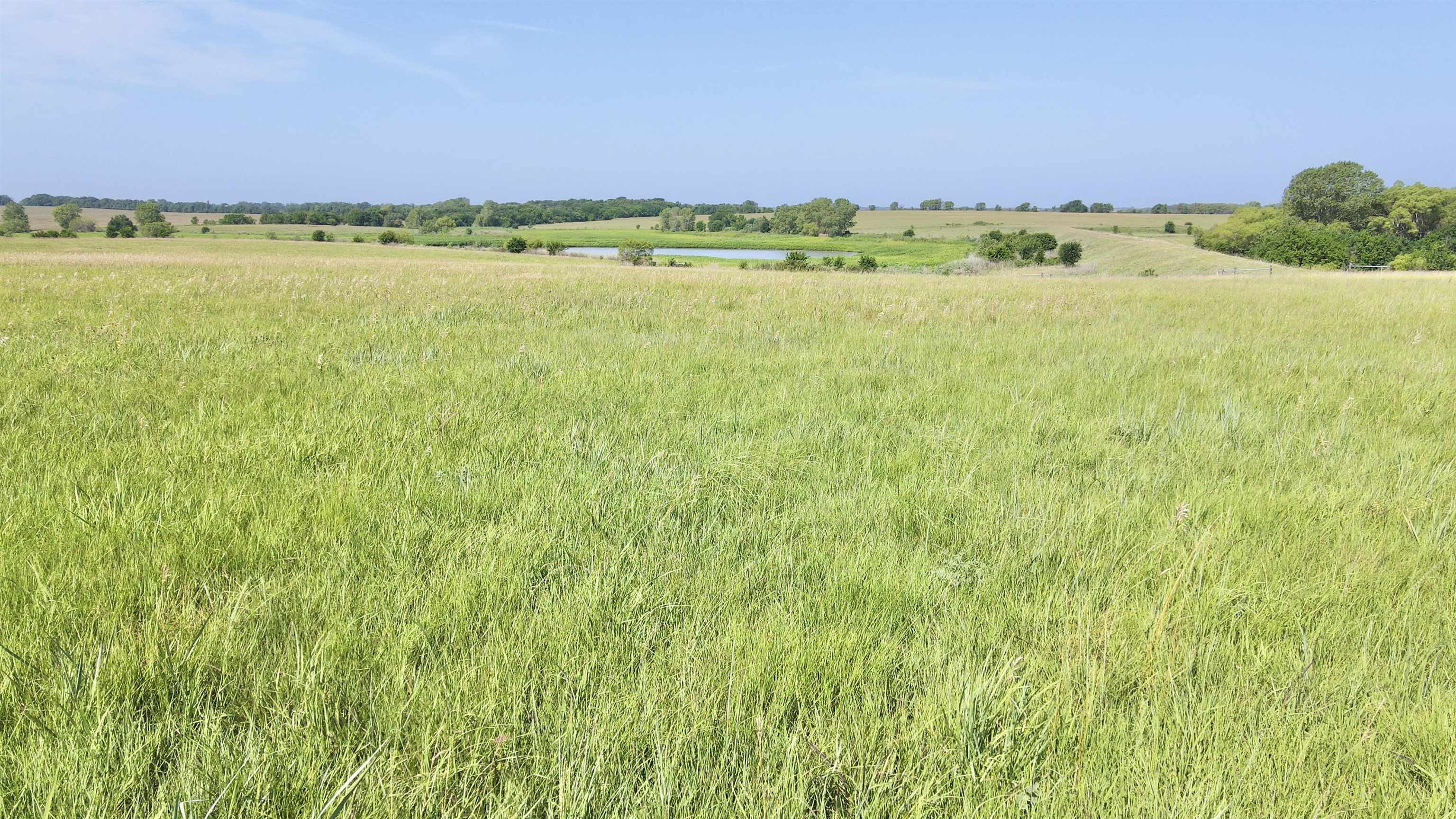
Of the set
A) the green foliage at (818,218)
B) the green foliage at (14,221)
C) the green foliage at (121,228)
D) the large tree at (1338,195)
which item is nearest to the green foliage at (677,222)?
the green foliage at (818,218)

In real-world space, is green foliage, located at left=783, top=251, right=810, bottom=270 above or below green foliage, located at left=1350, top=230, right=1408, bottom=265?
below

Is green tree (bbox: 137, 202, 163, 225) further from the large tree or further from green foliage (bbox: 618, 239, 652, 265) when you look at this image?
the large tree

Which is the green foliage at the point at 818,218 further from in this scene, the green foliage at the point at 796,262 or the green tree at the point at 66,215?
the green tree at the point at 66,215

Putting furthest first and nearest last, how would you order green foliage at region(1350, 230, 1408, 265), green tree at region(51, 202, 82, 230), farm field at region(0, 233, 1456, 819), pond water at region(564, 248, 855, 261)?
1. pond water at region(564, 248, 855, 261)
2. green tree at region(51, 202, 82, 230)
3. green foliage at region(1350, 230, 1408, 265)
4. farm field at region(0, 233, 1456, 819)

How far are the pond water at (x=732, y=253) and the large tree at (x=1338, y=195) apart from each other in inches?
3021

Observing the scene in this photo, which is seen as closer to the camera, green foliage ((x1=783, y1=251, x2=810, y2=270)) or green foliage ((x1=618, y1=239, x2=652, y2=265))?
green foliage ((x1=618, y1=239, x2=652, y2=265))

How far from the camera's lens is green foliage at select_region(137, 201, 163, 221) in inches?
3770

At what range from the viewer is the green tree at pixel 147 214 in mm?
95875

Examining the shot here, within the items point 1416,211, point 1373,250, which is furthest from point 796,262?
point 1416,211

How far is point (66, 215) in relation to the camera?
10112 centimetres

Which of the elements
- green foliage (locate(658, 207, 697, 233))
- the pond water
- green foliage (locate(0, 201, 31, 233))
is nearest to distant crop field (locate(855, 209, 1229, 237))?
the pond water

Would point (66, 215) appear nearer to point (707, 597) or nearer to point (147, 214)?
point (147, 214)

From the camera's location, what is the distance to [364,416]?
385 cm

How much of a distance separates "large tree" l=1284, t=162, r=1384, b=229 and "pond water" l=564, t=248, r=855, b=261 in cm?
7673
